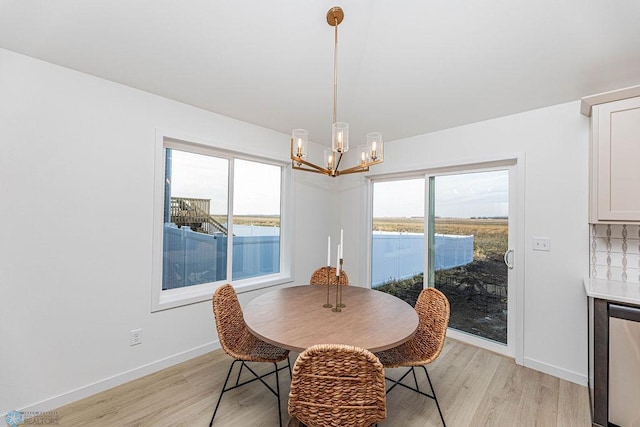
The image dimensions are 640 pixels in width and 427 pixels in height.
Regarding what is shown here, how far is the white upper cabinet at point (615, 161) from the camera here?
1.84 m

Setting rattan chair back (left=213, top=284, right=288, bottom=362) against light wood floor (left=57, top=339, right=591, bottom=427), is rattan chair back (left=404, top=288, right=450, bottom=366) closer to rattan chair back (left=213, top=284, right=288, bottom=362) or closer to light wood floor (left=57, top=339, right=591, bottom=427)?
light wood floor (left=57, top=339, right=591, bottom=427)

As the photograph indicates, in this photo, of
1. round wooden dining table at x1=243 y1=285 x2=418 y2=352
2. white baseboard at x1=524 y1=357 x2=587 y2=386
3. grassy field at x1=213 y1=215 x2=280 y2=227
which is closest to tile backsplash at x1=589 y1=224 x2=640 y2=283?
white baseboard at x1=524 y1=357 x2=587 y2=386

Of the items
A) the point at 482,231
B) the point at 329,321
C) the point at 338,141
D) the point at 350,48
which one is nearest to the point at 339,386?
the point at 329,321

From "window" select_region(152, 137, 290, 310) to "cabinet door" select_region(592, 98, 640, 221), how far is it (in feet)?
9.67

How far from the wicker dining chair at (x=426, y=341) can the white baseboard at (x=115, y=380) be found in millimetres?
1794

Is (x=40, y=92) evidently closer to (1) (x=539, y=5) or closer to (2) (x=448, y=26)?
(2) (x=448, y=26)

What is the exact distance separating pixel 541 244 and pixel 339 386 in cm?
237

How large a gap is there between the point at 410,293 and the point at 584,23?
295cm

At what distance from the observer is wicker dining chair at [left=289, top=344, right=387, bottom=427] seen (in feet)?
3.73

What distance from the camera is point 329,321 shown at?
1691mm

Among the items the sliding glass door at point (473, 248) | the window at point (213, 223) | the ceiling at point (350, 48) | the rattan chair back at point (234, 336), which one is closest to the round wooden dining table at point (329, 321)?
the rattan chair back at point (234, 336)

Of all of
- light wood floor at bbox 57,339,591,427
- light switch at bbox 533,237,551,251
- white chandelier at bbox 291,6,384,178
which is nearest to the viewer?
white chandelier at bbox 291,6,384,178

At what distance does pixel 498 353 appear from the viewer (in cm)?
276

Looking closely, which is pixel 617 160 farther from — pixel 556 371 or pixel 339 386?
pixel 339 386
